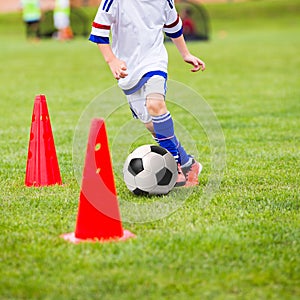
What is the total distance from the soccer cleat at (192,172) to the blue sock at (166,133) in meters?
0.08

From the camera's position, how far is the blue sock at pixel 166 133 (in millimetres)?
4895

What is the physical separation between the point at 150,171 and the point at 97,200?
1.08 meters

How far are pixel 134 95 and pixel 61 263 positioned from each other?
196 centimetres

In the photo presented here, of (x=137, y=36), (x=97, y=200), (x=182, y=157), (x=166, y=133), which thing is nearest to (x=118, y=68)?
(x=137, y=36)

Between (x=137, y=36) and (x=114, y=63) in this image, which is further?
(x=137, y=36)

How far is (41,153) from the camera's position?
5.12 m

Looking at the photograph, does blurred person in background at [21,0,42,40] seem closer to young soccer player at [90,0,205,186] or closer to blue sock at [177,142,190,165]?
young soccer player at [90,0,205,186]

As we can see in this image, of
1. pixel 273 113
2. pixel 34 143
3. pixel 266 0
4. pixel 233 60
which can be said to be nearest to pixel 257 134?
pixel 273 113

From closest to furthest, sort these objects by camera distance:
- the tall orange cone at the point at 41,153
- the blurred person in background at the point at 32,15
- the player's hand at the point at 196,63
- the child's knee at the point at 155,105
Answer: the child's knee at the point at 155,105
the tall orange cone at the point at 41,153
the player's hand at the point at 196,63
the blurred person in background at the point at 32,15

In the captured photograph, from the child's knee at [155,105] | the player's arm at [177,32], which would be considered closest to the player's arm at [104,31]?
the child's knee at [155,105]

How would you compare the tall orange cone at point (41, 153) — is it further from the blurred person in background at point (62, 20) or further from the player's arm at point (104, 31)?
the blurred person in background at point (62, 20)

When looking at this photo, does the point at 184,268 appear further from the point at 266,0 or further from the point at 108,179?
the point at 266,0

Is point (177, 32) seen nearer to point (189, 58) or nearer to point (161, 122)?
point (189, 58)

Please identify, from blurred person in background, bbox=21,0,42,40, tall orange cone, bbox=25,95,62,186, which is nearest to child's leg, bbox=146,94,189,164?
tall orange cone, bbox=25,95,62,186
